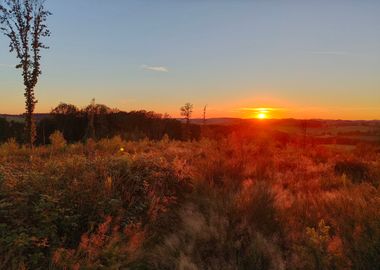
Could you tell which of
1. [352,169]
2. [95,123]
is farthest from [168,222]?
[95,123]

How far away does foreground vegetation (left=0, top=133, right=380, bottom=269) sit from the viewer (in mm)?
5043

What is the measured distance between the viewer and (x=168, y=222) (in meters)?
7.01

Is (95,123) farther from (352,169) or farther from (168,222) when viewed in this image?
(168,222)

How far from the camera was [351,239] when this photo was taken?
17.3 feet

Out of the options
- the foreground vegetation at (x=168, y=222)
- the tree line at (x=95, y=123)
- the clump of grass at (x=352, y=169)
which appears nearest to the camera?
the foreground vegetation at (x=168, y=222)

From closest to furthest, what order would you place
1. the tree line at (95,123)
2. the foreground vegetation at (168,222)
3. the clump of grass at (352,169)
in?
the foreground vegetation at (168,222), the clump of grass at (352,169), the tree line at (95,123)

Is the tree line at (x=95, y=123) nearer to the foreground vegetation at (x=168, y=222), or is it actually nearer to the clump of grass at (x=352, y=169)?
the clump of grass at (x=352, y=169)

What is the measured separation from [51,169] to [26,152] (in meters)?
7.93

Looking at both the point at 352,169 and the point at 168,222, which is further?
the point at 352,169

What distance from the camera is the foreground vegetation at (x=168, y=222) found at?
504cm

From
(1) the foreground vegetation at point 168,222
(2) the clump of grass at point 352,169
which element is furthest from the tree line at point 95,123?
(1) the foreground vegetation at point 168,222

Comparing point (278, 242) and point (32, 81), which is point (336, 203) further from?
point (32, 81)

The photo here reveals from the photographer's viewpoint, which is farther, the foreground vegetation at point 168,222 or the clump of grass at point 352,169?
the clump of grass at point 352,169

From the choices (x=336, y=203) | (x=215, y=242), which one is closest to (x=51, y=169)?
(x=215, y=242)
